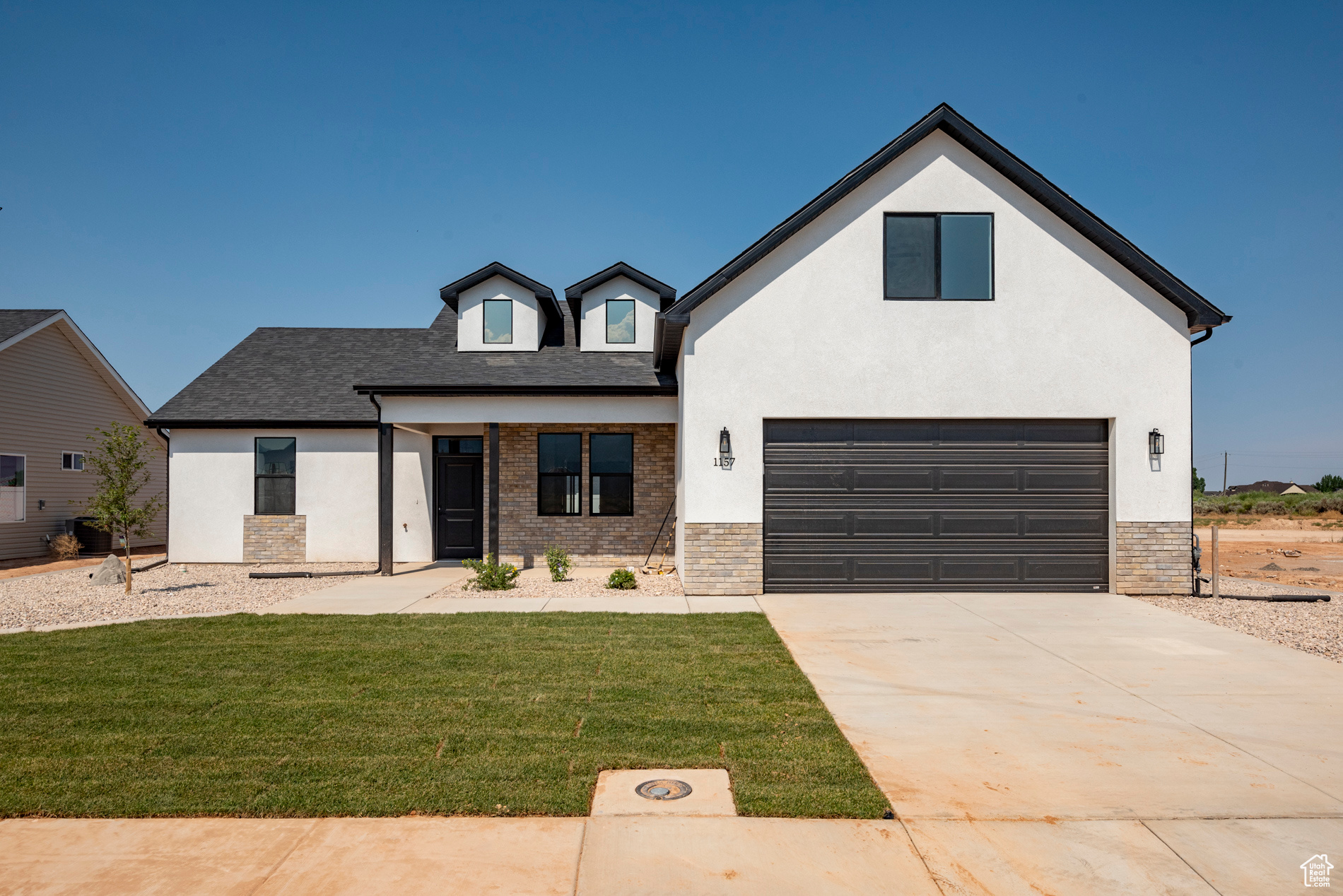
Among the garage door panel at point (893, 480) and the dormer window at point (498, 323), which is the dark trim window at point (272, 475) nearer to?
the dormer window at point (498, 323)

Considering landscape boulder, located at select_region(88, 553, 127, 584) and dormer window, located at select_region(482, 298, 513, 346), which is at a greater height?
dormer window, located at select_region(482, 298, 513, 346)

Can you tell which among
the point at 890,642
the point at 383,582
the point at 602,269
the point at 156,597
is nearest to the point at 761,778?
the point at 890,642

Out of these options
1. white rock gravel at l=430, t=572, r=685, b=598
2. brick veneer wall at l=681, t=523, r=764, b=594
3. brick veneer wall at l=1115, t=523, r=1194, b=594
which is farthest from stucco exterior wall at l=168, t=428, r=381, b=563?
brick veneer wall at l=1115, t=523, r=1194, b=594

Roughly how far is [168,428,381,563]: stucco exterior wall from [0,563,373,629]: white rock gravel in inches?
19.9

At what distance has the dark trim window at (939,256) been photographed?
11.6 metres

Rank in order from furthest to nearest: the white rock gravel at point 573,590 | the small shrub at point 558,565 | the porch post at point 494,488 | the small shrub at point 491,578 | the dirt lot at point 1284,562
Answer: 1. the dirt lot at point 1284,562
2. the porch post at point 494,488
3. the small shrub at point 558,565
4. the small shrub at point 491,578
5. the white rock gravel at point 573,590

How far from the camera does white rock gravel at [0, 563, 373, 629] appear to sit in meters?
10.4

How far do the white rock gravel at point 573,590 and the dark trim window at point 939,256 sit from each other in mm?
6002

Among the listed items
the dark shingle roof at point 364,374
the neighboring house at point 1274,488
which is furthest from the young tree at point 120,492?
the neighboring house at point 1274,488

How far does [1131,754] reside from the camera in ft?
16.1

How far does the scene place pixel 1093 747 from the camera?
16.6ft

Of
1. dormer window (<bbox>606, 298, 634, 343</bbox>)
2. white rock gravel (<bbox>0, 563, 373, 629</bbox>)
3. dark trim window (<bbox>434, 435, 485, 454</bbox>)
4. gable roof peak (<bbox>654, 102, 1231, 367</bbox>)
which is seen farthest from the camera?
dark trim window (<bbox>434, 435, 485, 454</bbox>)

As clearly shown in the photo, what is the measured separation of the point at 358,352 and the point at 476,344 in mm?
5061

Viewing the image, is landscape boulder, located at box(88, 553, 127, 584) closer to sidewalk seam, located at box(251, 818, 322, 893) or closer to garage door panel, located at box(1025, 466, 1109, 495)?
sidewalk seam, located at box(251, 818, 322, 893)
